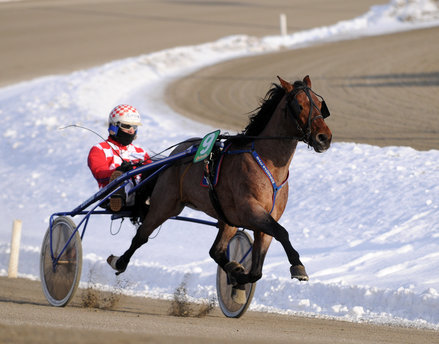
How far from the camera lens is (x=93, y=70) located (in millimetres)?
21453

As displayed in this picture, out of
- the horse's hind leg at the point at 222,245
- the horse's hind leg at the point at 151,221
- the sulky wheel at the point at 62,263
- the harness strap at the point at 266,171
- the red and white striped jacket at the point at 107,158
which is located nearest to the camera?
the harness strap at the point at 266,171

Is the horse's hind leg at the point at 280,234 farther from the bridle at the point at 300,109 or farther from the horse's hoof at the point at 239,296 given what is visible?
the horse's hoof at the point at 239,296

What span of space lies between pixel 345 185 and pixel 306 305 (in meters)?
3.37

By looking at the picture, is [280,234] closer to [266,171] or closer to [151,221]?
[266,171]

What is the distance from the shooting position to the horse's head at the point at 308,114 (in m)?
6.16

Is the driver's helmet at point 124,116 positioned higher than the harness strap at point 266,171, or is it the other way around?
the driver's helmet at point 124,116

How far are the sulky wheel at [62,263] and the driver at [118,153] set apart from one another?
1.71 feet

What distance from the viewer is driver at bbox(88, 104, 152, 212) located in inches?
309

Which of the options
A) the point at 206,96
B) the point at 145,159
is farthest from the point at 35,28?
the point at 145,159

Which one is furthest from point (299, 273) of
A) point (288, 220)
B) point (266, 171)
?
point (288, 220)

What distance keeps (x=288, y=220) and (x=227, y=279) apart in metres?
3.56

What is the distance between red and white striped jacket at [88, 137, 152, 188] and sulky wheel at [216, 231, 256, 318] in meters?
1.09

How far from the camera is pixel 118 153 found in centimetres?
805

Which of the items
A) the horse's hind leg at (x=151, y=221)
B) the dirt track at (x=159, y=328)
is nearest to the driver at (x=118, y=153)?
the horse's hind leg at (x=151, y=221)
